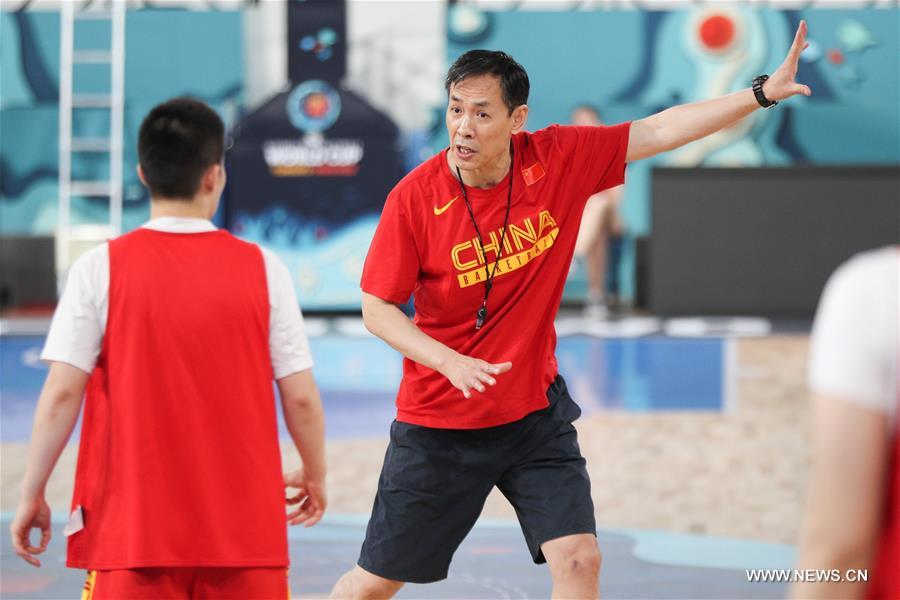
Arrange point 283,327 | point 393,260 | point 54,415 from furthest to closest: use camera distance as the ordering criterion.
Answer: point 393,260
point 283,327
point 54,415

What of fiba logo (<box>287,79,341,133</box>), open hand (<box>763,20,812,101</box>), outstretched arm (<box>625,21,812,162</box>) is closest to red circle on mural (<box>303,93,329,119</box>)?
fiba logo (<box>287,79,341,133</box>)

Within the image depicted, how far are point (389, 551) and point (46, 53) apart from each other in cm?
1353

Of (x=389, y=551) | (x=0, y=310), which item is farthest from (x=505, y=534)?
(x=0, y=310)

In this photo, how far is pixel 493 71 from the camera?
3.47m

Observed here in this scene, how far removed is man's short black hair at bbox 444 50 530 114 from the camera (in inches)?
136

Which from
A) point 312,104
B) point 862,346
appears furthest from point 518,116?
point 312,104

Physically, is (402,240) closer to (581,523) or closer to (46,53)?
(581,523)

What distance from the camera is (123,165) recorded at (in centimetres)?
1544

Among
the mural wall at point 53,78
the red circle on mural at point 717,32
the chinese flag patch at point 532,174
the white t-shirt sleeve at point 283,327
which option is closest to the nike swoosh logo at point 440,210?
the chinese flag patch at point 532,174

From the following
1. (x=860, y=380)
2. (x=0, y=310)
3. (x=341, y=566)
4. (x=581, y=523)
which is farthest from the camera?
(x=0, y=310)

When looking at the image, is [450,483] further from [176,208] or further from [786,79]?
[786,79]

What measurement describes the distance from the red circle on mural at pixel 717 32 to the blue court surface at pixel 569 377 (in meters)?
5.07

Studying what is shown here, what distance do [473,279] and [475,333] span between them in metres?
0.14

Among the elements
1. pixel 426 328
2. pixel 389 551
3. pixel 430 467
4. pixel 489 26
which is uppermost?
pixel 489 26
